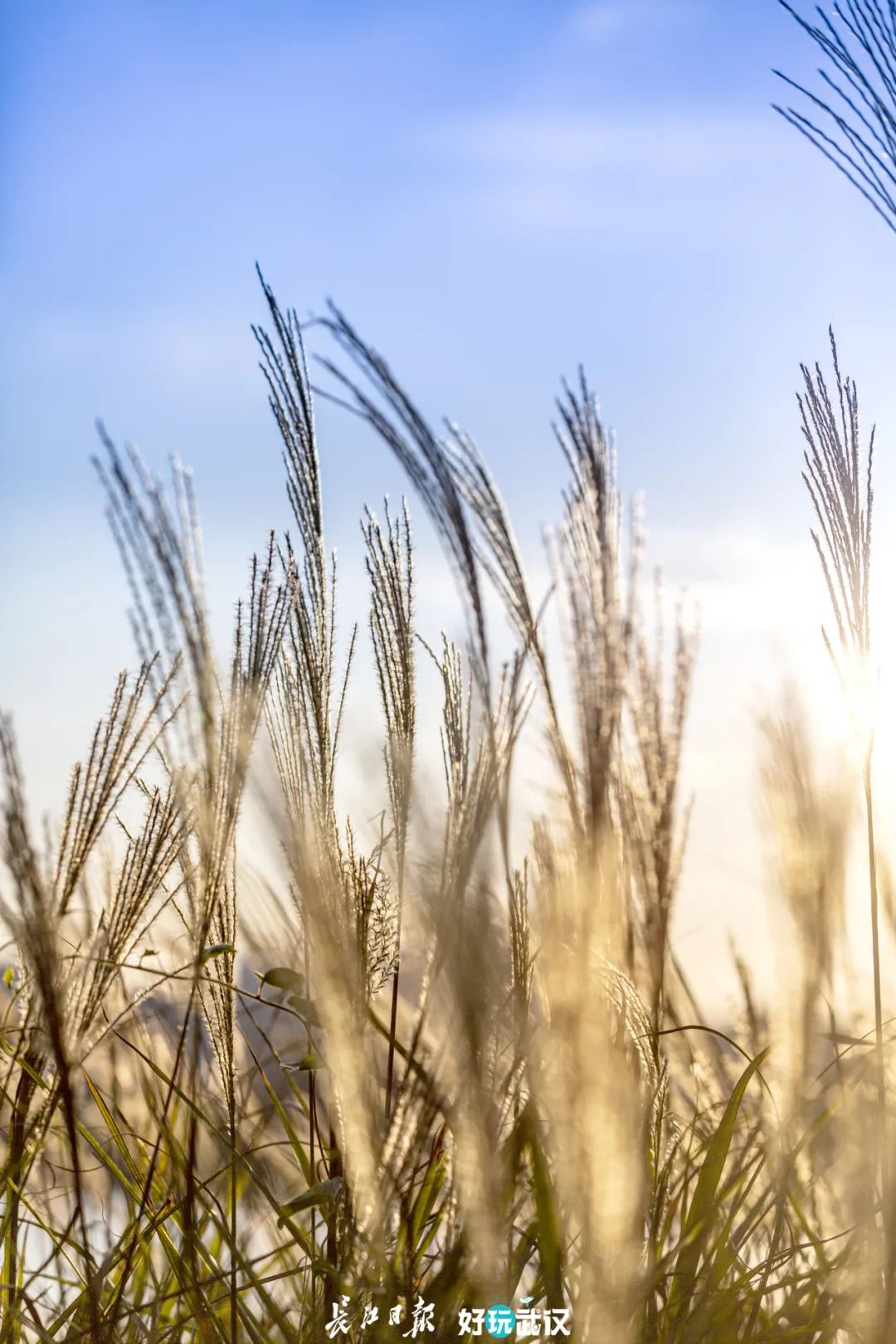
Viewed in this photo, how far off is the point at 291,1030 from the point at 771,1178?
0.82 m

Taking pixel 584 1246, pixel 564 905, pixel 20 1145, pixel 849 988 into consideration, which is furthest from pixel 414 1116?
pixel 849 988

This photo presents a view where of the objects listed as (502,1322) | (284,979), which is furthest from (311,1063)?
(502,1322)

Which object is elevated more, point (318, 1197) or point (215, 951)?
point (215, 951)

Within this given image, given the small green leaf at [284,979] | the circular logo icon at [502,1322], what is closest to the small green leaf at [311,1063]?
the small green leaf at [284,979]

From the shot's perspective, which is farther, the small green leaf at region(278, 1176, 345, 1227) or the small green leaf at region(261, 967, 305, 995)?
the small green leaf at region(261, 967, 305, 995)

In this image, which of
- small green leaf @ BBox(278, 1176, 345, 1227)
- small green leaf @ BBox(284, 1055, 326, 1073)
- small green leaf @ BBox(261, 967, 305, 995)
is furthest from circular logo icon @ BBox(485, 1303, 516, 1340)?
small green leaf @ BBox(261, 967, 305, 995)

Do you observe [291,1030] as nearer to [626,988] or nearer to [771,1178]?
[771,1178]

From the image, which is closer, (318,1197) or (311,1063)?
(318,1197)

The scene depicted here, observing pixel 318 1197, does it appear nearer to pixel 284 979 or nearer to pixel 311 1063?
pixel 311 1063

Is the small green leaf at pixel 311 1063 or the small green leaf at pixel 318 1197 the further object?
the small green leaf at pixel 311 1063

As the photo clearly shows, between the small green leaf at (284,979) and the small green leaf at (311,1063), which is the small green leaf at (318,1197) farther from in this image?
the small green leaf at (284,979)

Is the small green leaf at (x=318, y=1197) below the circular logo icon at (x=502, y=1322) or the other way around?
the other way around

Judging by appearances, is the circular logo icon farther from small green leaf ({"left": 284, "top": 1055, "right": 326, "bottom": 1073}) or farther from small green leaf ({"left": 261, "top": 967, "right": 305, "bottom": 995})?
small green leaf ({"left": 261, "top": 967, "right": 305, "bottom": 995})

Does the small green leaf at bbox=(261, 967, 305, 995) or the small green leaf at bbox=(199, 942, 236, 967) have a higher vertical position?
the small green leaf at bbox=(261, 967, 305, 995)
